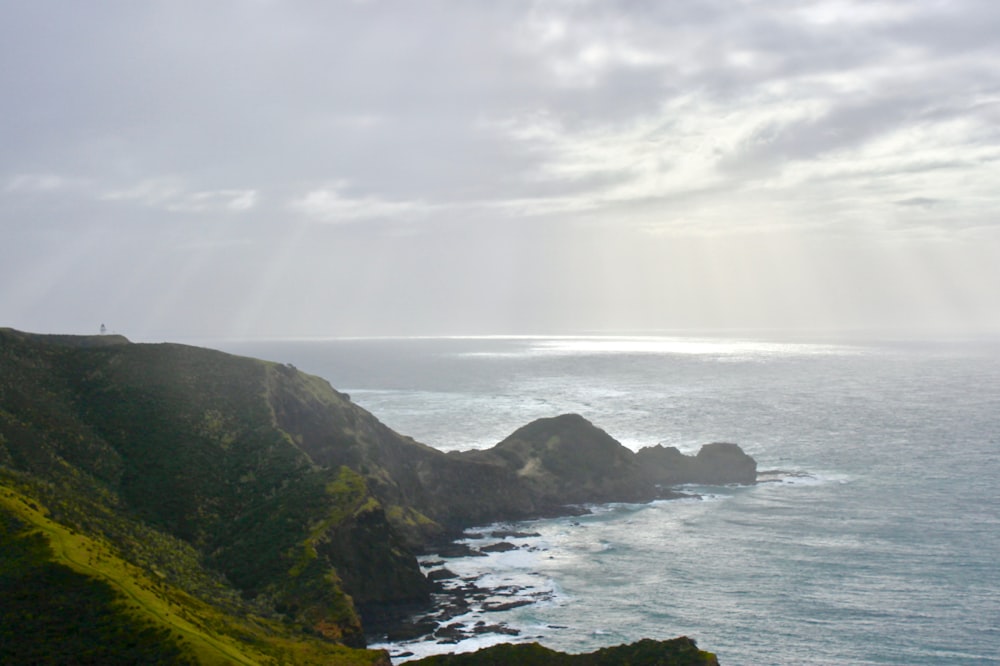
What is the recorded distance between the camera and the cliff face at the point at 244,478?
184 feet

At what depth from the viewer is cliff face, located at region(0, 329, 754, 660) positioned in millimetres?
56156

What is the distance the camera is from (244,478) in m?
70.2

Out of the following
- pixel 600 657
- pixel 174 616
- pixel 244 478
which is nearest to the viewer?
pixel 174 616

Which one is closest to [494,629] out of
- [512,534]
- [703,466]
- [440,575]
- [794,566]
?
[440,575]

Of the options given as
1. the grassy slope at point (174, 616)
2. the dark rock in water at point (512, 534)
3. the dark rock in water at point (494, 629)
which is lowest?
the dark rock in water at point (512, 534)

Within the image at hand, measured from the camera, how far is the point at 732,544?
81125mm

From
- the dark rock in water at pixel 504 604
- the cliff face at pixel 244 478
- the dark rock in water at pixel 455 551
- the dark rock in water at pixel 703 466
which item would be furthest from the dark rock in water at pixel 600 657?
the dark rock in water at pixel 703 466

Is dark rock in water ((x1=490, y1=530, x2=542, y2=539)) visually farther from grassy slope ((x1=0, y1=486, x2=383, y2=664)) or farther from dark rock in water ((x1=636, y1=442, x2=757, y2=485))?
grassy slope ((x1=0, y1=486, x2=383, y2=664))

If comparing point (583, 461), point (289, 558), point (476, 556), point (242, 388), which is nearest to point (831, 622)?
point (476, 556)

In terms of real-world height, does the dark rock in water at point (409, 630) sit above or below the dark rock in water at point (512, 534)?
above

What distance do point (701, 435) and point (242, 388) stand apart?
10474 centimetres

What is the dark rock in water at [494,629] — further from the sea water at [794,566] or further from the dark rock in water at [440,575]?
the dark rock in water at [440,575]

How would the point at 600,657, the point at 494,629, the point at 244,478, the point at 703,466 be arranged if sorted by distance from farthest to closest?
the point at 703,466 < the point at 244,478 < the point at 494,629 < the point at 600,657

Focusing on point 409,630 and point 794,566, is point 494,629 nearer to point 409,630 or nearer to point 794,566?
point 409,630
